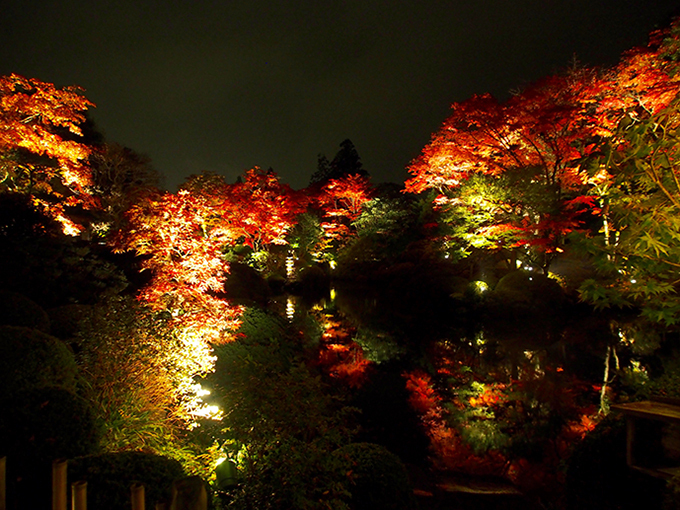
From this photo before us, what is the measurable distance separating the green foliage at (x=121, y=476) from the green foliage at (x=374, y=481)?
1273 millimetres

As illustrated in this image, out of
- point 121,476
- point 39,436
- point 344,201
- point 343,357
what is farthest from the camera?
point 344,201

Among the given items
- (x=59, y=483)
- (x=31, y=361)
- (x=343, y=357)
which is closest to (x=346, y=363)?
(x=343, y=357)

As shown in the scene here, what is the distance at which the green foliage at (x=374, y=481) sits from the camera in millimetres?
2926

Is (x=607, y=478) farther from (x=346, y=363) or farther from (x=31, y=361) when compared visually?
(x=346, y=363)

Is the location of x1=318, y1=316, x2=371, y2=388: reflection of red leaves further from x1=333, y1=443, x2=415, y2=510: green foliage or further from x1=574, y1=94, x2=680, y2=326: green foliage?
x1=574, y1=94, x2=680, y2=326: green foliage

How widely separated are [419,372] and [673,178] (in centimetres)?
622

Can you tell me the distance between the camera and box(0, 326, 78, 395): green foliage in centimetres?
324

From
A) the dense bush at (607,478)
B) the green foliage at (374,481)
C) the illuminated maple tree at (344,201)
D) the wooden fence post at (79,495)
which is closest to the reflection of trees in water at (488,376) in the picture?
the dense bush at (607,478)

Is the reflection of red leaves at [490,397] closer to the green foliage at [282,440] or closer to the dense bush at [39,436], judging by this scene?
the green foliage at [282,440]

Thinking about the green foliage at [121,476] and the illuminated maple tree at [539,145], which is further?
the illuminated maple tree at [539,145]

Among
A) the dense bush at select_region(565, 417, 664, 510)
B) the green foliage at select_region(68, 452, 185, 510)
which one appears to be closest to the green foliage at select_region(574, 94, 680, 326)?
the dense bush at select_region(565, 417, 664, 510)

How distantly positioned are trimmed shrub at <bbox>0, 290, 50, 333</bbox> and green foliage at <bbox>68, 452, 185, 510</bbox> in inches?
131

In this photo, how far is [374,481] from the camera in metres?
3.02

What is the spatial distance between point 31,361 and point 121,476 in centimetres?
182
